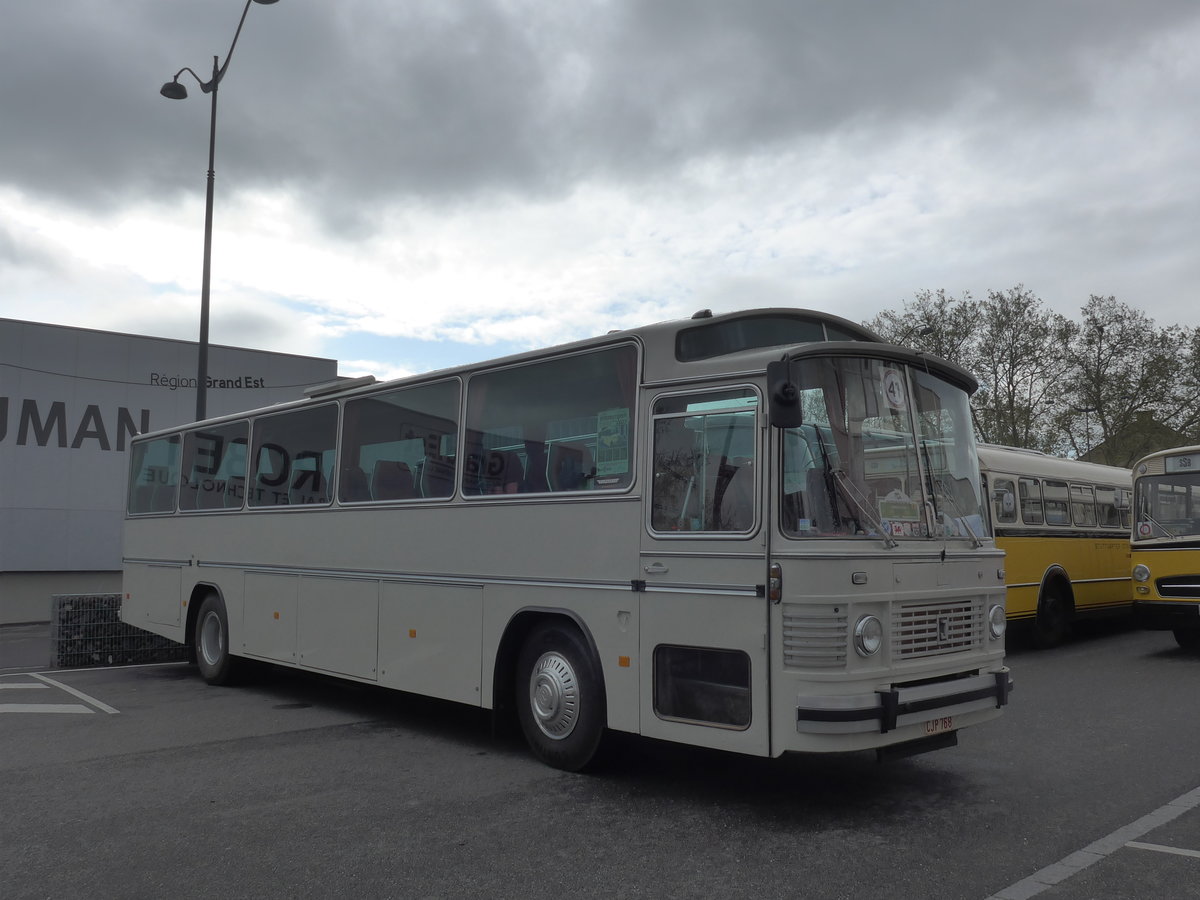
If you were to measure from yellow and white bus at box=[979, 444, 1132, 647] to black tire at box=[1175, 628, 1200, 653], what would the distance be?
1187 millimetres

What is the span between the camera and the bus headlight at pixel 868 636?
573cm

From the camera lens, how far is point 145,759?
306 inches

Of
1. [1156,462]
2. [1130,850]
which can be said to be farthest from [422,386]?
[1156,462]

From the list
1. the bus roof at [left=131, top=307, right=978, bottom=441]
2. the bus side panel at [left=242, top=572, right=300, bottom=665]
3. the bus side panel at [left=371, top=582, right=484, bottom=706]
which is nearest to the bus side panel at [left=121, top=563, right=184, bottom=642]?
the bus side panel at [left=242, top=572, right=300, bottom=665]

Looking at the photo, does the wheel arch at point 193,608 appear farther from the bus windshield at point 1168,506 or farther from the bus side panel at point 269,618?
the bus windshield at point 1168,506

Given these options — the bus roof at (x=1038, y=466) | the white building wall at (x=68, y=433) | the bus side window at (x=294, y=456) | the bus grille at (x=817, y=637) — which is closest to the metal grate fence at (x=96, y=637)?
the bus side window at (x=294, y=456)

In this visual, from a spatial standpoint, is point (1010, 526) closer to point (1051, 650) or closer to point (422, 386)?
point (1051, 650)

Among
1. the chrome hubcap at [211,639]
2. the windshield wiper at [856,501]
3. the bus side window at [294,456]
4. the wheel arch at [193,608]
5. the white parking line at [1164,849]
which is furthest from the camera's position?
the wheel arch at [193,608]

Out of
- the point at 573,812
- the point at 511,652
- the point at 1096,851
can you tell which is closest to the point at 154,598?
the point at 511,652

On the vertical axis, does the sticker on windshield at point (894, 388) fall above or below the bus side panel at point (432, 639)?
above

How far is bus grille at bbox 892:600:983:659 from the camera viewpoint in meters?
6.02

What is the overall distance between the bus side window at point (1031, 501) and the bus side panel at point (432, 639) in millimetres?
8837

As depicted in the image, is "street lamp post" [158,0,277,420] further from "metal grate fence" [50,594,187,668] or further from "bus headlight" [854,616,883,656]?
"bus headlight" [854,616,883,656]

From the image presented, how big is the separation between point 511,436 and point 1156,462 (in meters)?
9.88
